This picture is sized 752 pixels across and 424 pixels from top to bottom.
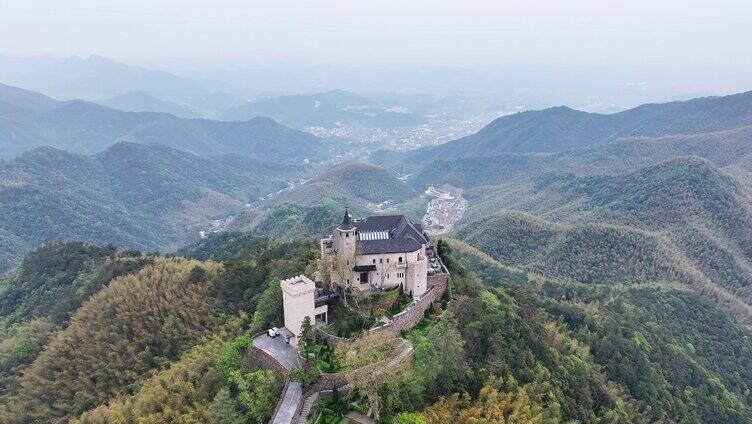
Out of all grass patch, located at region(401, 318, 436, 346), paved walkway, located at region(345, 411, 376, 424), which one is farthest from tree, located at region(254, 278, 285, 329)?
paved walkway, located at region(345, 411, 376, 424)

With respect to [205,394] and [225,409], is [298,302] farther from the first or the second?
[205,394]

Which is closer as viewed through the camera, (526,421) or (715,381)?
(526,421)

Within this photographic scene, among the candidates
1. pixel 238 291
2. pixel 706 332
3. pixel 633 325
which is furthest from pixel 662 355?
pixel 238 291

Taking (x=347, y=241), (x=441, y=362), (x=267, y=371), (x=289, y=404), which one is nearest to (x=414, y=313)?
(x=441, y=362)

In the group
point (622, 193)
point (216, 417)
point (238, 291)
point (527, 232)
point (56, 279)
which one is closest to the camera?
point (216, 417)

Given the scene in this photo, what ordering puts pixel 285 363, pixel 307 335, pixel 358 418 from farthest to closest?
pixel 307 335 → pixel 285 363 → pixel 358 418

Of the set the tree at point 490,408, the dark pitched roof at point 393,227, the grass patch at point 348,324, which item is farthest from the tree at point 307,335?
the dark pitched roof at point 393,227

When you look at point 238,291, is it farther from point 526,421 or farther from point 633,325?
point 633,325

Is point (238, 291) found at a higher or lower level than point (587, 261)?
higher
